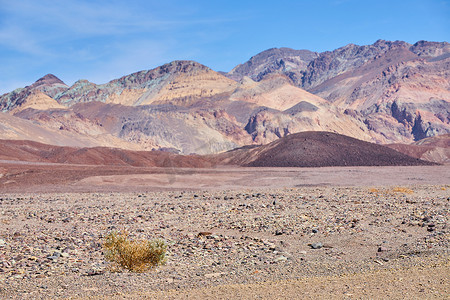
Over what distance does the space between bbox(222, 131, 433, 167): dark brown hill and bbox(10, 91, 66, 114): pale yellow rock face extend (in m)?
93.1

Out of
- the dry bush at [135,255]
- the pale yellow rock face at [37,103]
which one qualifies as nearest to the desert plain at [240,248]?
the dry bush at [135,255]

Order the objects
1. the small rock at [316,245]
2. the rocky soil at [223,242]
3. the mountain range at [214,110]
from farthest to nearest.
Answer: the mountain range at [214,110] → the small rock at [316,245] → the rocky soil at [223,242]

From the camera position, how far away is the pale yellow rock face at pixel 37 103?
468 ft

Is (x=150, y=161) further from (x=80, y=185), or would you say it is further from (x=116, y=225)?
(x=116, y=225)

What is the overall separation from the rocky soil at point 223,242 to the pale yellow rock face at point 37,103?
5145 inches

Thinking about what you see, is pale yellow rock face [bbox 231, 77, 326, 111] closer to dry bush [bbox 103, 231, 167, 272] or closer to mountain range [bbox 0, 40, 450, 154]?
mountain range [bbox 0, 40, 450, 154]

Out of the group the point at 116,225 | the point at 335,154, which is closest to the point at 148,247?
the point at 116,225

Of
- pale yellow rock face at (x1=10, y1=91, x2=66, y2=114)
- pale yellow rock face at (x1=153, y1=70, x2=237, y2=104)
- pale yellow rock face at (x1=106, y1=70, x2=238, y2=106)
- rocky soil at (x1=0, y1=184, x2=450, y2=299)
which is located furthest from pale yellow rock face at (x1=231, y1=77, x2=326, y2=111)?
rocky soil at (x1=0, y1=184, x2=450, y2=299)

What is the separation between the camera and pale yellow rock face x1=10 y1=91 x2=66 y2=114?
14275cm

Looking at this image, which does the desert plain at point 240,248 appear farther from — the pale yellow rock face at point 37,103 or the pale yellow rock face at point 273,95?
the pale yellow rock face at point 273,95

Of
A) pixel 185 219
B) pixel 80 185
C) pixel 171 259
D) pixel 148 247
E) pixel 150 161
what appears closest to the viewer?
pixel 148 247

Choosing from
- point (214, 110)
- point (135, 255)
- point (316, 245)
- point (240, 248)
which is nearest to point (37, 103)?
point (214, 110)

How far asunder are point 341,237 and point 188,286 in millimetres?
6357

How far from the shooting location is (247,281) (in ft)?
27.8
